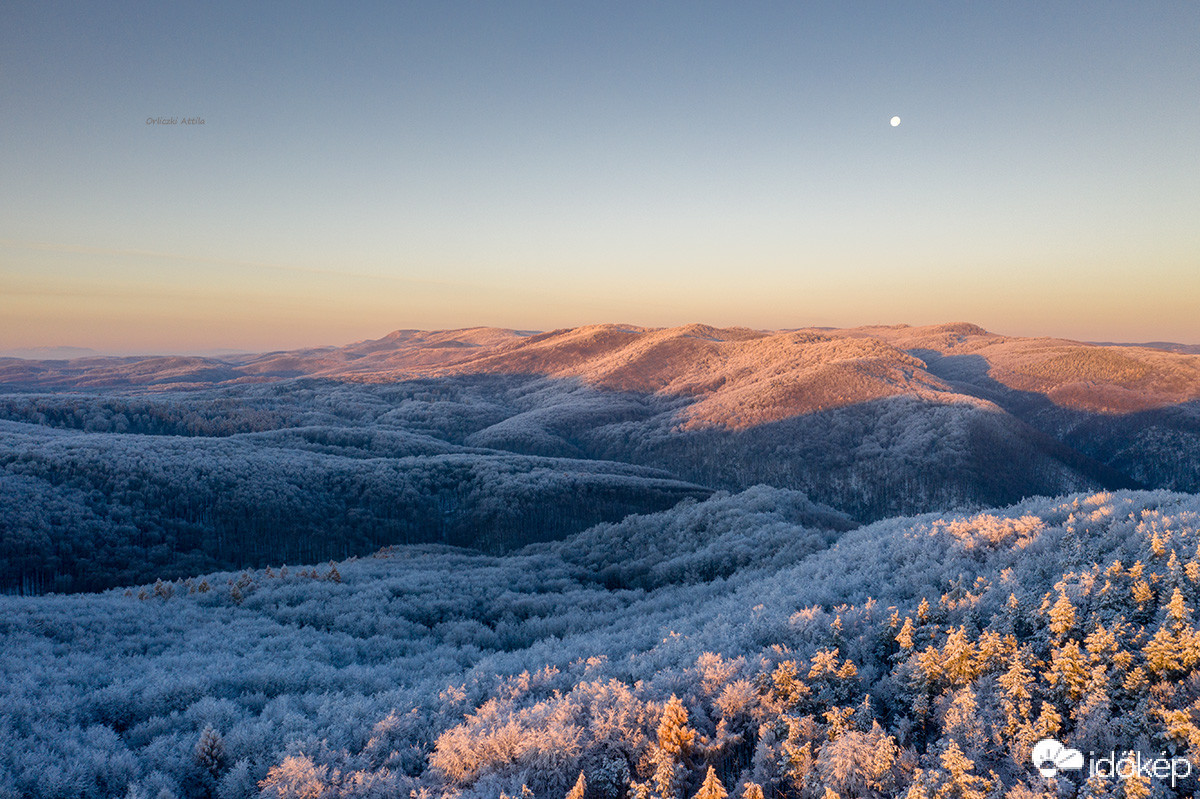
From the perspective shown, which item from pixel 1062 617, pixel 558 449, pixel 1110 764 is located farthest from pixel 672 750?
pixel 558 449

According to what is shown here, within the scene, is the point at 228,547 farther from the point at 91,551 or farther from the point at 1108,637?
the point at 1108,637

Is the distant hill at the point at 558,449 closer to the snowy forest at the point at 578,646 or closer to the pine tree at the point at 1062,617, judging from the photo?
the snowy forest at the point at 578,646

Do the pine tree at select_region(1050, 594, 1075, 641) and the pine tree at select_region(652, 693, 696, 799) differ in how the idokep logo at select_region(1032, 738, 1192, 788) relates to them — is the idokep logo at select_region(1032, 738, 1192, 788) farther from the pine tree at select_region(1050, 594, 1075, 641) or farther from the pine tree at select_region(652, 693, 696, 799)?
the pine tree at select_region(652, 693, 696, 799)

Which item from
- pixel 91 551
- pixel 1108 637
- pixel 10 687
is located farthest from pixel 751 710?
pixel 91 551

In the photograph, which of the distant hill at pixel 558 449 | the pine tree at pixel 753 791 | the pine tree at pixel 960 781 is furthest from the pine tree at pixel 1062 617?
the distant hill at pixel 558 449

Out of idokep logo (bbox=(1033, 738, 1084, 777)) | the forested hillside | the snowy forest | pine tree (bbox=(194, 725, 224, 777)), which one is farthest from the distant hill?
idokep logo (bbox=(1033, 738, 1084, 777))

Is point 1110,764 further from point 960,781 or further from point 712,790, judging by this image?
point 712,790
